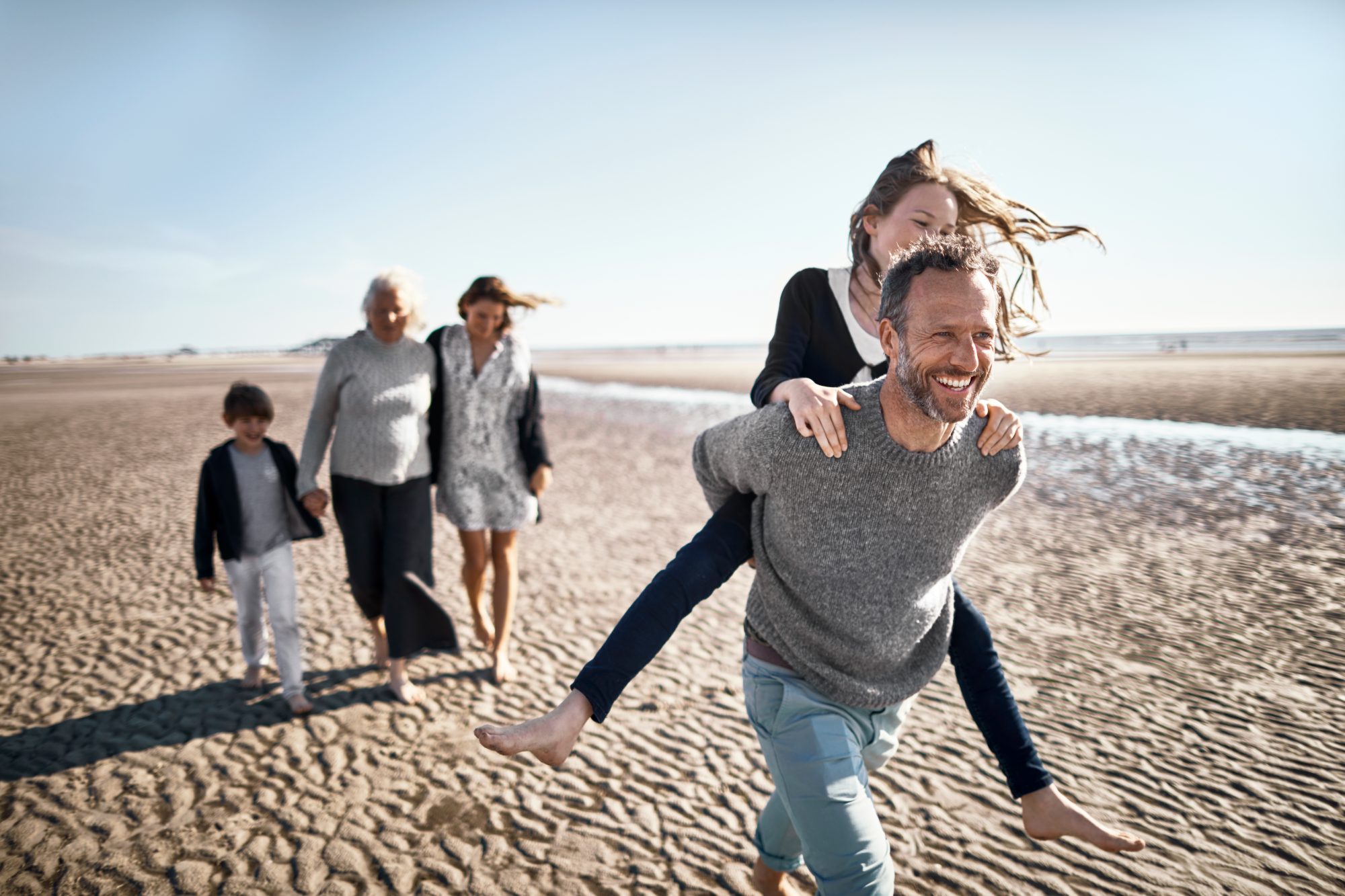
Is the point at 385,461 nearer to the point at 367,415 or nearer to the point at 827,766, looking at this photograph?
the point at 367,415

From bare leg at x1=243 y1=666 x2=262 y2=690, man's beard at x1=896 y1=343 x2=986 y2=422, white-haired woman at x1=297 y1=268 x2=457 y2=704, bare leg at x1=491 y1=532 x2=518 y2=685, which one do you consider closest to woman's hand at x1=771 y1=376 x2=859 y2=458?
man's beard at x1=896 y1=343 x2=986 y2=422

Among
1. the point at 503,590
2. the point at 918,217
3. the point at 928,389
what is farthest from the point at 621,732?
the point at 918,217

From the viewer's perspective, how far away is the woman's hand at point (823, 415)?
66.3 inches

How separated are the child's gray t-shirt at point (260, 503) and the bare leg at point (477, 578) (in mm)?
1094

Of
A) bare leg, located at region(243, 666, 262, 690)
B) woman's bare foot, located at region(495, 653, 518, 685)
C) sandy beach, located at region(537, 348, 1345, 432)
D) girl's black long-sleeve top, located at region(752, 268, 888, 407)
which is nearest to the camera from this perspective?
girl's black long-sleeve top, located at region(752, 268, 888, 407)

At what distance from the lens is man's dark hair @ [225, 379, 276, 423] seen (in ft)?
13.4

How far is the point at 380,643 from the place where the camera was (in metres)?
4.75

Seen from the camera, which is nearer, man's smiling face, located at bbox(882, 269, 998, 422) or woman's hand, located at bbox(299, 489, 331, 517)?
man's smiling face, located at bbox(882, 269, 998, 422)

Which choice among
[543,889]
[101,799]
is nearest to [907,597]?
[543,889]

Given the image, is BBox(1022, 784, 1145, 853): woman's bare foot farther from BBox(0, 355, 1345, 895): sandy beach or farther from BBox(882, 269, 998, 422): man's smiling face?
BBox(0, 355, 1345, 895): sandy beach

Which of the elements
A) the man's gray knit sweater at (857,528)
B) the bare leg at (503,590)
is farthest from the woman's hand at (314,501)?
the man's gray knit sweater at (857,528)

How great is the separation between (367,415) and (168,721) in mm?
2213

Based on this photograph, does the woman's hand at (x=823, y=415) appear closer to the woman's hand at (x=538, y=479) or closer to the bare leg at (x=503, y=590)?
the woman's hand at (x=538, y=479)

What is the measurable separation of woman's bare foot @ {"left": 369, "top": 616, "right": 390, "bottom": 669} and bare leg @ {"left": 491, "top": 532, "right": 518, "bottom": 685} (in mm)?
785
